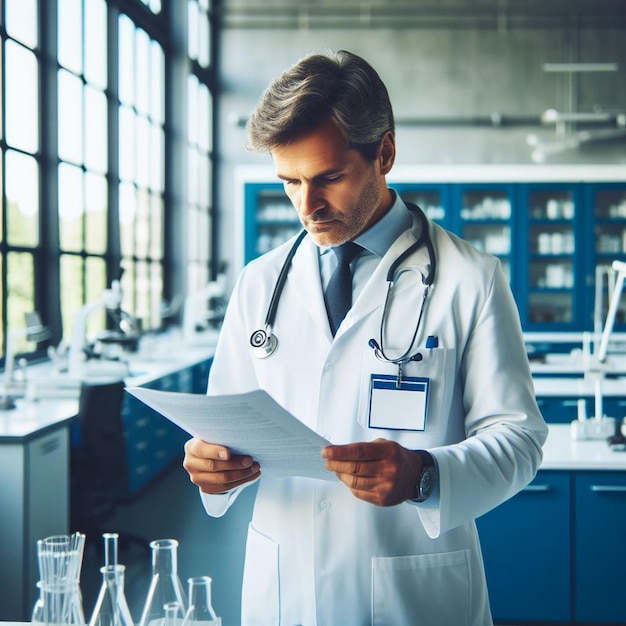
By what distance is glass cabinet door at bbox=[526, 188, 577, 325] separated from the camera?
848cm

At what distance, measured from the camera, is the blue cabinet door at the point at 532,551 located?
2896mm

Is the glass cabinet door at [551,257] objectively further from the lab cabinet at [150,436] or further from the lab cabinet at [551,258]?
the lab cabinet at [150,436]

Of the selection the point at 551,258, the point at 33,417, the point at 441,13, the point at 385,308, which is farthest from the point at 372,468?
the point at 441,13

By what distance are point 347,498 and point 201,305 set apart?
7.05m

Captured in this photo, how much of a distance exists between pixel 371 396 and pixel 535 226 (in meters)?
7.58

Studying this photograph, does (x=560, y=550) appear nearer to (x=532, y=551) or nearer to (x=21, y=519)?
(x=532, y=551)

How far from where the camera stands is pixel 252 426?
118 centimetres

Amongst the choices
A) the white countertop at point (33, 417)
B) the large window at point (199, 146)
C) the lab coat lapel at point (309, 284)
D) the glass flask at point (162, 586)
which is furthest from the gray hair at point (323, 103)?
the large window at point (199, 146)

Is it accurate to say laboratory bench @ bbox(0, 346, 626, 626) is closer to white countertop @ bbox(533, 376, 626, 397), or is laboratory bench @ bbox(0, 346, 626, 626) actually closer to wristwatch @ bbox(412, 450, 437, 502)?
white countertop @ bbox(533, 376, 626, 397)

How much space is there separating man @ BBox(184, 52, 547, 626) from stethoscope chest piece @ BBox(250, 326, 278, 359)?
19 millimetres

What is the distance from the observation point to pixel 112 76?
20.0ft

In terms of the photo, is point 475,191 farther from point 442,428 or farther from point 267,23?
point 442,428

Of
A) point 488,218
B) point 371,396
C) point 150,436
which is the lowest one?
point 150,436

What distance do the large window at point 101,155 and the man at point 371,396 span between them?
333 centimetres
